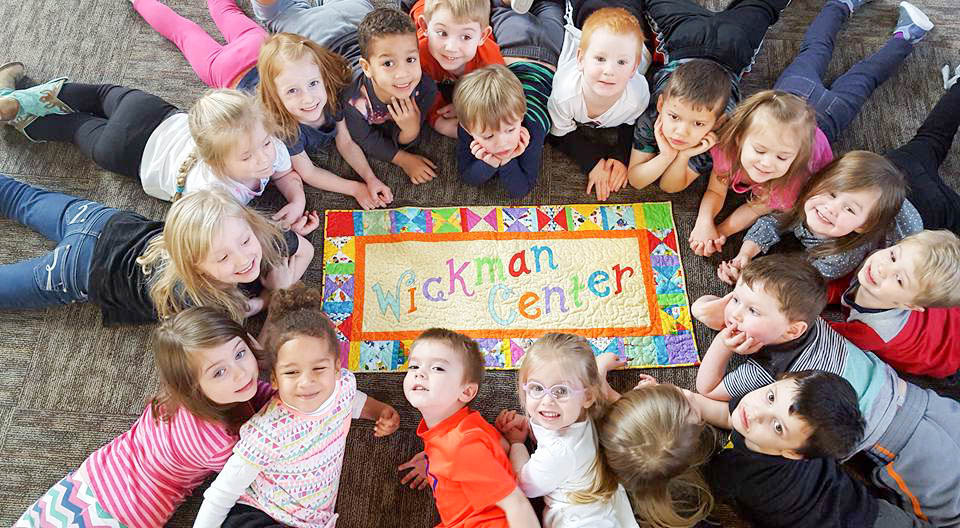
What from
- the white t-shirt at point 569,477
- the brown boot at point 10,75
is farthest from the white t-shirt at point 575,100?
the brown boot at point 10,75

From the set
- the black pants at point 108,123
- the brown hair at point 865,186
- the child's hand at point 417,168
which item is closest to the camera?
the brown hair at point 865,186

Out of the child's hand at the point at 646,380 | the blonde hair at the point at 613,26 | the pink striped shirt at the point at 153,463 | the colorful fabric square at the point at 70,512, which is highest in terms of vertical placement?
the blonde hair at the point at 613,26

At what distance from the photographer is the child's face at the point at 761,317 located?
144 cm

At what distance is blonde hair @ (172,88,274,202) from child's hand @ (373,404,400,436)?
625mm

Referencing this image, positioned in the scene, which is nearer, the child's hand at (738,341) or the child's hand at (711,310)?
the child's hand at (738,341)

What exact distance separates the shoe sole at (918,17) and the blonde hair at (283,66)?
1590 mm

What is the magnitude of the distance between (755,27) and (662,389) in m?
1.07

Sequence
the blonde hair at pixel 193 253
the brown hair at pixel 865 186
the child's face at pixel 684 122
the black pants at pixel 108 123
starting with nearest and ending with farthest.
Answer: the blonde hair at pixel 193 253 → the brown hair at pixel 865 186 → the child's face at pixel 684 122 → the black pants at pixel 108 123

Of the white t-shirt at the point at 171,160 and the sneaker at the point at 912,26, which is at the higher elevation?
the sneaker at the point at 912,26

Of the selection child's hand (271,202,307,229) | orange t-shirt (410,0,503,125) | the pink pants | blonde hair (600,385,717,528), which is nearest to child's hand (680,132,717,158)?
orange t-shirt (410,0,503,125)

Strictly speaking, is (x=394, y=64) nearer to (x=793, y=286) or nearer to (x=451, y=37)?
(x=451, y=37)

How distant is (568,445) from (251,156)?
88 cm

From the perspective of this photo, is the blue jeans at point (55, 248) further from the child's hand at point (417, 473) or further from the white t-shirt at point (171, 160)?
the child's hand at point (417, 473)

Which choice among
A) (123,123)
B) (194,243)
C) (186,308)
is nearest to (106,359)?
(186,308)
